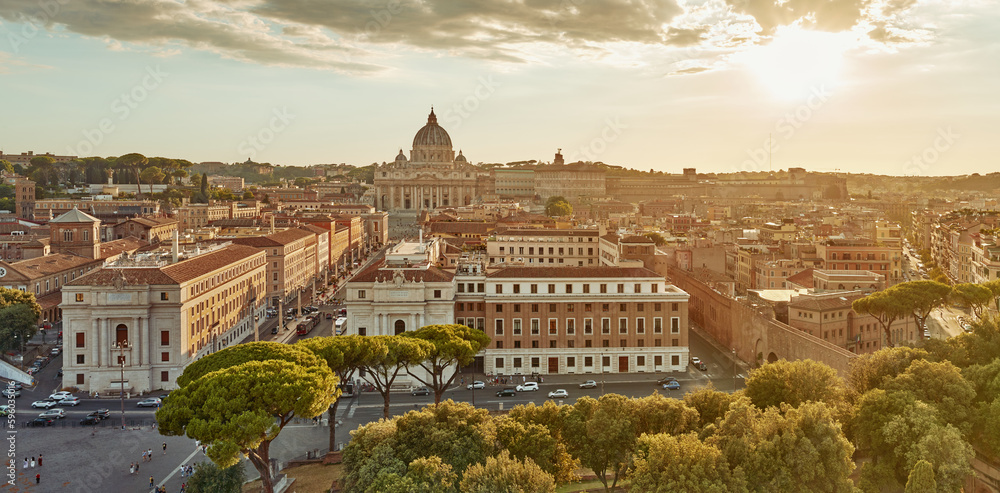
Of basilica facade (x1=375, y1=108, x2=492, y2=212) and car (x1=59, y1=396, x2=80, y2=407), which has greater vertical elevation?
basilica facade (x1=375, y1=108, x2=492, y2=212)

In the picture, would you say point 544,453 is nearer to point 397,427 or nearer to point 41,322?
point 397,427

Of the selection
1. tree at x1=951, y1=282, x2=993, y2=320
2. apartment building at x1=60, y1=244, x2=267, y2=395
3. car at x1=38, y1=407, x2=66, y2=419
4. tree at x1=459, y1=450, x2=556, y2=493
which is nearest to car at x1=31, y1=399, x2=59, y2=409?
car at x1=38, y1=407, x2=66, y2=419

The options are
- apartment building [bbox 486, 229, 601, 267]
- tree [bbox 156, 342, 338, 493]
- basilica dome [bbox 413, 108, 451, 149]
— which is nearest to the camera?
tree [bbox 156, 342, 338, 493]

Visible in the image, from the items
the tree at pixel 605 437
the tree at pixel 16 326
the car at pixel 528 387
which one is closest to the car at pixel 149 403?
the tree at pixel 16 326

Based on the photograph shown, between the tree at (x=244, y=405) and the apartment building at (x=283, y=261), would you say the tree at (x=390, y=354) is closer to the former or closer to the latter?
the tree at (x=244, y=405)

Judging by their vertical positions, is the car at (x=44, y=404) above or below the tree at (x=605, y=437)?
below

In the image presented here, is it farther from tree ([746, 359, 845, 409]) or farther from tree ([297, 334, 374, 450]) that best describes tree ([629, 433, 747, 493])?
tree ([297, 334, 374, 450])

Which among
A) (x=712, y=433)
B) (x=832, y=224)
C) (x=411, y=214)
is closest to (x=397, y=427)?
(x=712, y=433)
